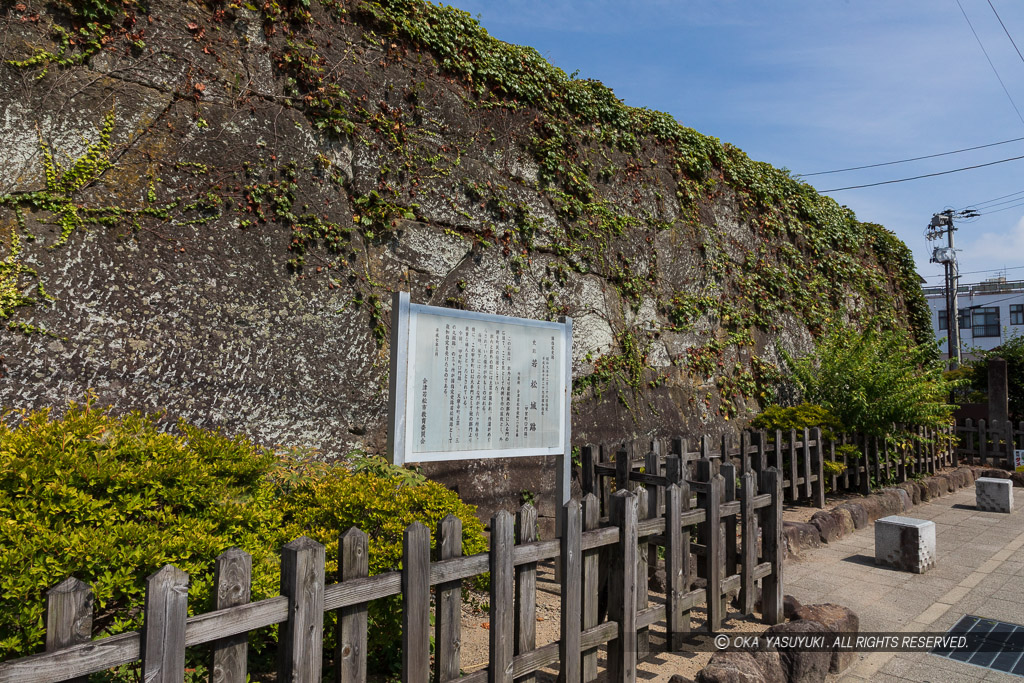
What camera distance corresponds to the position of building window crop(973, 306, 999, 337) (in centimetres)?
4681

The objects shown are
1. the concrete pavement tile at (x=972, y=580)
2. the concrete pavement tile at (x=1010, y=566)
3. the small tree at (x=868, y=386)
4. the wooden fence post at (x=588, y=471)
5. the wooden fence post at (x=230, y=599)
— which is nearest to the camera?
the wooden fence post at (x=230, y=599)

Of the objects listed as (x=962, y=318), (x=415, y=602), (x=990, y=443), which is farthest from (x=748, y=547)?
(x=962, y=318)

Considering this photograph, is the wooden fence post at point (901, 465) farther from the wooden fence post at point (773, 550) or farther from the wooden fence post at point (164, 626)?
the wooden fence post at point (164, 626)

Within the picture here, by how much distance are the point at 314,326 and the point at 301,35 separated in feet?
8.93

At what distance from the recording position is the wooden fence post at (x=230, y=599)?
79.0 inches

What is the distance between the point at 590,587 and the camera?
3197mm

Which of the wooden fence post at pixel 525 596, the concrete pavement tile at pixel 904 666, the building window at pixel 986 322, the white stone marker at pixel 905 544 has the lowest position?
the concrete pavement tile at pixel 904 666

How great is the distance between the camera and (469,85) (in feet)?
22.8

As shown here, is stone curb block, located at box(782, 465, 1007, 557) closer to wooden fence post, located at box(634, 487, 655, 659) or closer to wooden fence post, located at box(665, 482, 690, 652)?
wooden fence post, located at box(665, 482, 690, 652)

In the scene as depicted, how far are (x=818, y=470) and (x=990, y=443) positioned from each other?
23.0ft

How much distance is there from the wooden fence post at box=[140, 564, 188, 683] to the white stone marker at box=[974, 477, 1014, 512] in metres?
9.50

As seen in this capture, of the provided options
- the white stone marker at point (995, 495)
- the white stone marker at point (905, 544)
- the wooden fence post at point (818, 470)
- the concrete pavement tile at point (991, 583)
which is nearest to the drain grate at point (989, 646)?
the concrete pavement tile at point (991, 583)

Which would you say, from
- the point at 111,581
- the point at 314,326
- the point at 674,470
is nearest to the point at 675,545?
the point at 674,470

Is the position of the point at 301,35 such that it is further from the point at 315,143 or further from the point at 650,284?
the point at 650,284
